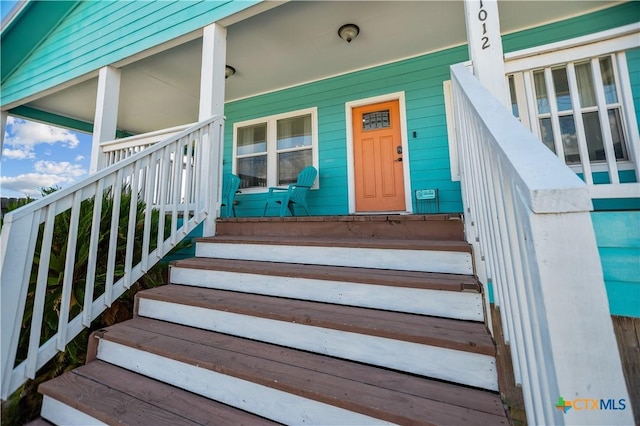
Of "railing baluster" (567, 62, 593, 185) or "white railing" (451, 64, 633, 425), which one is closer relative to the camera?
"white railing" (451, 64, 633, 425)

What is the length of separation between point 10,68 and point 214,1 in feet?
14.9

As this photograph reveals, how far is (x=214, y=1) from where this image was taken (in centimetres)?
289

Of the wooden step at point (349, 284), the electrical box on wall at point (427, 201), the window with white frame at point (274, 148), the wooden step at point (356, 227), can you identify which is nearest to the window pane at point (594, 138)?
the electrical box on wall at point (427, 201)

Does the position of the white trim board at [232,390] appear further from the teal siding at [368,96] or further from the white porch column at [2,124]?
the white porch column at [2,124]

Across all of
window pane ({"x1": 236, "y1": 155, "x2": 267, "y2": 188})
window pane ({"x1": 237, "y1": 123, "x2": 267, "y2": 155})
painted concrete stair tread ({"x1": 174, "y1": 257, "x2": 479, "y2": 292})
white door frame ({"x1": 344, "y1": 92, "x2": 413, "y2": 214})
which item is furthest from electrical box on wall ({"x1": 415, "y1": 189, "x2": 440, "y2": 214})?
window pane ({"x1": 237, "y1": 123, "x2": 267, "y2": 155})

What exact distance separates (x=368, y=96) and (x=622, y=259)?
11.1 ft

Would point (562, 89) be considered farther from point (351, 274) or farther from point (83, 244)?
point (83, 244)

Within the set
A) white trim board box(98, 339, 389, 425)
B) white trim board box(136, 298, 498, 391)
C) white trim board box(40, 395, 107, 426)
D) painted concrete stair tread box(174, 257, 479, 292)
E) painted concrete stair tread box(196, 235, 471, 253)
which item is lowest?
white trim board box(40, 395, 107, 426)

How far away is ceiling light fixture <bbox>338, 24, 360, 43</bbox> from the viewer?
3154mm

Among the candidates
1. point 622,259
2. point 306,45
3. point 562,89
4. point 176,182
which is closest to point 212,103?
point 176,182

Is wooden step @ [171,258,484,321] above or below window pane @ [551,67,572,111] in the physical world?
below

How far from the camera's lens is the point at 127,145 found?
130 inches

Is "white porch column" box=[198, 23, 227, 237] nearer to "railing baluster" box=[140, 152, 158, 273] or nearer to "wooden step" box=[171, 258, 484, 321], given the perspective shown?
"railing baluster" box=[140, 152, 158, 273]

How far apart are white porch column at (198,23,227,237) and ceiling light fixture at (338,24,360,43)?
4.36 feet
